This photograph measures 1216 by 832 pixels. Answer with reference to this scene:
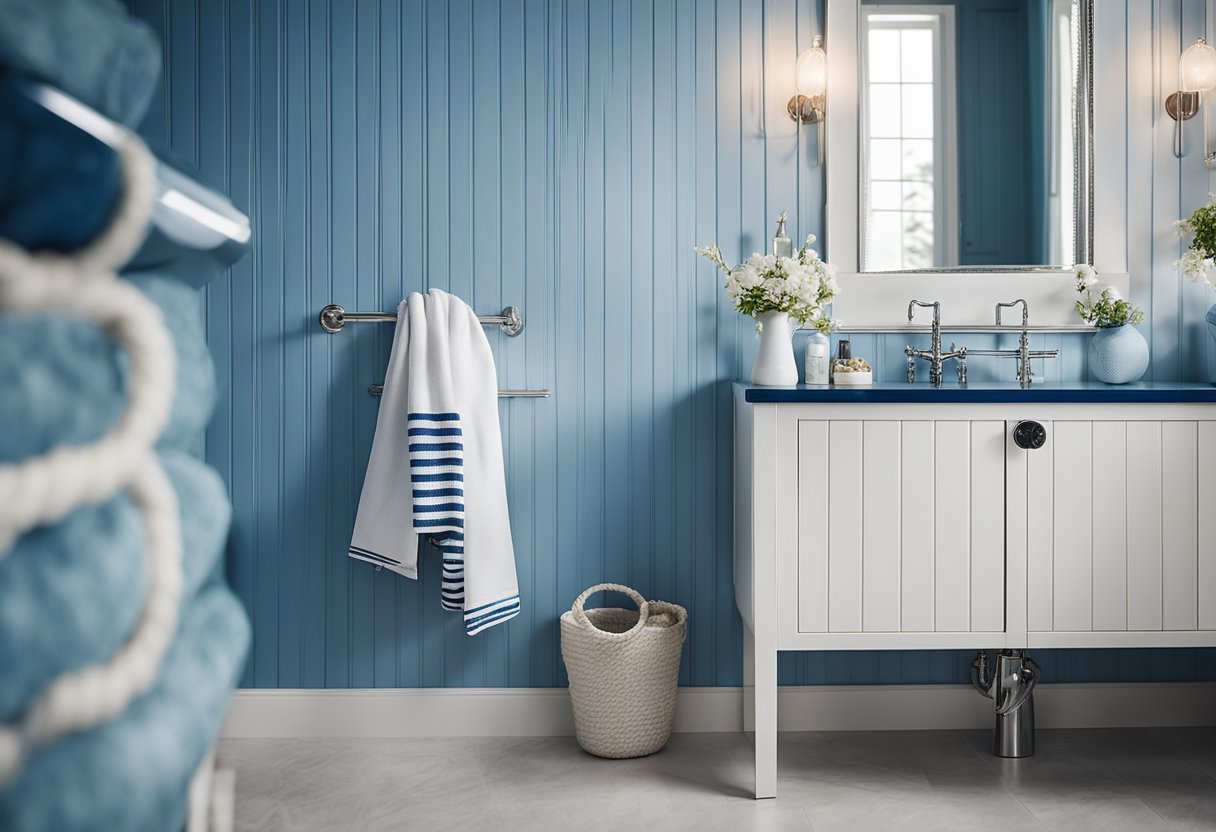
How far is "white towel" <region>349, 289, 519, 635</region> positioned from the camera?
221 cm

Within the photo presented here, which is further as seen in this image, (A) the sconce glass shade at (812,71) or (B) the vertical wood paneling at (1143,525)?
(A) the sconce glass shade at (812,71)

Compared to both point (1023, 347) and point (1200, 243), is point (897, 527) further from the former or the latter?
point (1200, 243)

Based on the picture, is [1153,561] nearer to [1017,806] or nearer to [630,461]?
[1017,806]

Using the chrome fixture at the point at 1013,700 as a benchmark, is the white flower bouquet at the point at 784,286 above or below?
above

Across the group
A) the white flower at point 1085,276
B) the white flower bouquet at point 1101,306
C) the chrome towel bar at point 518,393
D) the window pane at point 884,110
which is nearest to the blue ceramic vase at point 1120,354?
the white flower bouquet at point 1101,306

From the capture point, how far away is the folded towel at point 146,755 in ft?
0.94

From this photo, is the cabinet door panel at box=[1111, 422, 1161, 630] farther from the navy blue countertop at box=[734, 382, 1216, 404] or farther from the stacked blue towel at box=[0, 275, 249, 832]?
the stacked blue towel at box=[0, 275, 249, 832]

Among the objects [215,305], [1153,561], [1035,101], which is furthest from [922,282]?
[215,305]

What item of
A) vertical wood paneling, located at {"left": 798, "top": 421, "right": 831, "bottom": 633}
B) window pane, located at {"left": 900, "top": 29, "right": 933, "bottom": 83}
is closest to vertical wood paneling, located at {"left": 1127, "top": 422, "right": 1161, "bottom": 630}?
vertical wood paneling, located at {"left": 798, "top": 421, "right": 831, "bottom": 633}

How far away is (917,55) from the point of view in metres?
2.40

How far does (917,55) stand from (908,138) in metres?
0.20

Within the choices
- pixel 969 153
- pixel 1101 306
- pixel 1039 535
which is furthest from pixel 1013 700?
pixel 969 153

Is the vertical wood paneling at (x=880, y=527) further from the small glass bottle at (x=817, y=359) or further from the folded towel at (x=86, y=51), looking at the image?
the folded towel at (x=86, y=51)

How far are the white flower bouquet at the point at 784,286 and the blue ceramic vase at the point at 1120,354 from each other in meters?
0.66
